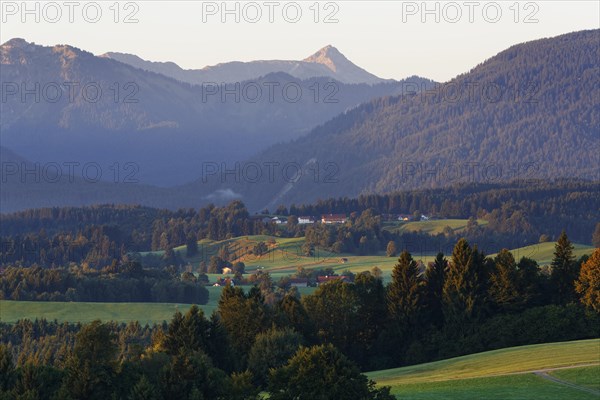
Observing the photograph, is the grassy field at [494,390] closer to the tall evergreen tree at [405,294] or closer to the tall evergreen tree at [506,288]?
the tall evergreen tree at [506,288]

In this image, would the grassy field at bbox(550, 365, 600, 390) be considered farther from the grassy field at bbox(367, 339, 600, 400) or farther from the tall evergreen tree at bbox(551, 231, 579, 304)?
the tall evergreen tree at bbox(551, 231, 579, 304)

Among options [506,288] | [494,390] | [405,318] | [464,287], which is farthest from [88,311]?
[494,390]

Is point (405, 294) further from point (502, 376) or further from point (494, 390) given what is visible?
point (494, 390)

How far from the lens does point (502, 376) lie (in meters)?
69.6

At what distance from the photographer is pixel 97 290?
7662 inches

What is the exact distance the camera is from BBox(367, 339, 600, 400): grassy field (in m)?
64.1

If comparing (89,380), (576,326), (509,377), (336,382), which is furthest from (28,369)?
(576,326)

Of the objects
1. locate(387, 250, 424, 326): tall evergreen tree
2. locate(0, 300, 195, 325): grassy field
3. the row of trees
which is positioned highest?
locate(387, 250, 424, 326): tall evergreen tree

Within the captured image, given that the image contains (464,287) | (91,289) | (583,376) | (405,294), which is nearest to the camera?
(583,376)

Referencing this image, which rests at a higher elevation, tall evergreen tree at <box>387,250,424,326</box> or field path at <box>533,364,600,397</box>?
tall evergreen tree at <box>387,250,424,326</box>

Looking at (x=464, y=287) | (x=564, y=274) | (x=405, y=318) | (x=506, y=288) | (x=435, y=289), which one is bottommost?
(x=405, y=318)

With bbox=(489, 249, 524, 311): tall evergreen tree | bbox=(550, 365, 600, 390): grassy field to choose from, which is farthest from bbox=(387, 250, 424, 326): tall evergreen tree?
bbox=(550, 365, 600, 390): grassy field

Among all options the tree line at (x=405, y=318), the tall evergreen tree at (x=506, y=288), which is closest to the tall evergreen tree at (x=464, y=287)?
the tree line at (x=405, y=318)

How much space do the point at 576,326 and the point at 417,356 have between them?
13.3 metres
